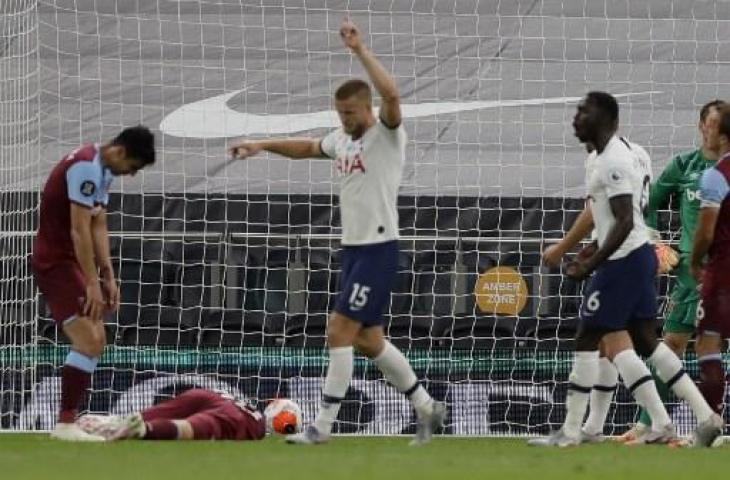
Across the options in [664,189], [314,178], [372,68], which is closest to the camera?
[372,68]

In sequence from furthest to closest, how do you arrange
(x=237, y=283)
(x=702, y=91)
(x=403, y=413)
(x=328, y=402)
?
(x=702, y=91) < (x=237, y=283) < (x=403, y=413) < (x=328, y=402)

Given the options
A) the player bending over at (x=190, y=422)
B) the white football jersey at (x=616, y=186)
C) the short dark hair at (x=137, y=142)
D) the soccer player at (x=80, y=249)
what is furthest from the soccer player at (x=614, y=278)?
the soccer player at (x=80, y=249)

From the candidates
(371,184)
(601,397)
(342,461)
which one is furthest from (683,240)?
(342,461)

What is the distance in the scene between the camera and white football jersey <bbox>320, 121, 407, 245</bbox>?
37.3 feet

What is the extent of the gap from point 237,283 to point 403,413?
2.09 metres

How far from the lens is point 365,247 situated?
11359 millimetres

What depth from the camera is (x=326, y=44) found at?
18.5 m

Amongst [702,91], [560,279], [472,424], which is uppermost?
[702,91]

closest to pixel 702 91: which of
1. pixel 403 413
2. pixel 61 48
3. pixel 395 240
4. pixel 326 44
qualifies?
pixel 326 44

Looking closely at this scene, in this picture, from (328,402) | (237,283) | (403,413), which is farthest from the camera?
(237,283)

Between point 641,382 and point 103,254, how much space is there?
11.2 ft

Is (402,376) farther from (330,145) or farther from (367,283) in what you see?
(330,145)

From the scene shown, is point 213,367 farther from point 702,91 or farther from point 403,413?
point 702,91

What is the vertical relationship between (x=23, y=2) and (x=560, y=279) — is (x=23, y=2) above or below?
above
